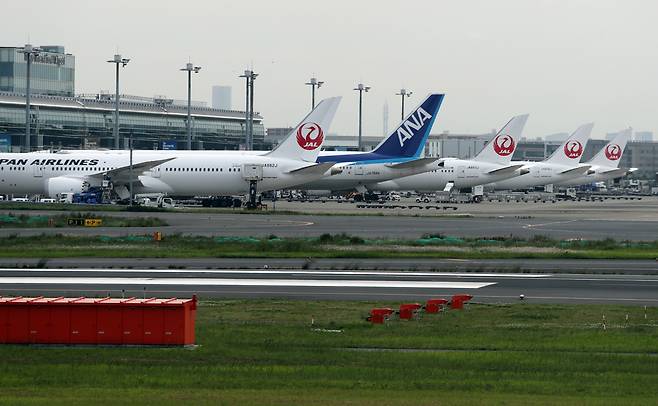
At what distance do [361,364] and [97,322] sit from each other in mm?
6616

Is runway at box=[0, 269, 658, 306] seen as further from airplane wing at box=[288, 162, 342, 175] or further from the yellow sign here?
airplane wing at box=[288, 162, 342, 175]

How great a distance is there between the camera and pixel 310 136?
10412cm

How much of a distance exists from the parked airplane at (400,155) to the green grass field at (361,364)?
3042 inches

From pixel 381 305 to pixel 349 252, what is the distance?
792 inches

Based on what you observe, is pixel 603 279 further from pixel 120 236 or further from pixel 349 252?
pixel 120 236

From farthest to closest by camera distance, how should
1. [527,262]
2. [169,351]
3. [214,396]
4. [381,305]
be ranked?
[527,262] → [381,305] → [169,351] → [214,396]

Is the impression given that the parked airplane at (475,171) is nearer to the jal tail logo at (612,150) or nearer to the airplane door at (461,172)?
the airplane door at (461,172)

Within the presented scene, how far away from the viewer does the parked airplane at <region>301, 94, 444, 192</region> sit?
112375mm

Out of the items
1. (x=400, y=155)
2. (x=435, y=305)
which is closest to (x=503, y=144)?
(x=400, y=155)

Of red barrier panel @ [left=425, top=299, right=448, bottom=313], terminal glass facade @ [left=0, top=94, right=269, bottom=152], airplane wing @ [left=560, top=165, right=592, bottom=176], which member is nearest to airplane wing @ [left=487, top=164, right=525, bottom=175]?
airplane wing @ [left=560, top=165, right=592, bottom=176]

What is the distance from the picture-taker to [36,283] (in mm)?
43219

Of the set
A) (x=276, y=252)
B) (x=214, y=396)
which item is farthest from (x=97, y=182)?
(x=214, y=396)

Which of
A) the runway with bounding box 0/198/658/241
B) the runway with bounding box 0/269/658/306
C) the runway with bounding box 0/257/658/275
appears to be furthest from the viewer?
the runway with bounding box 0/198/658/241

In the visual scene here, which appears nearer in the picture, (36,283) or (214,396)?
(214,396)
